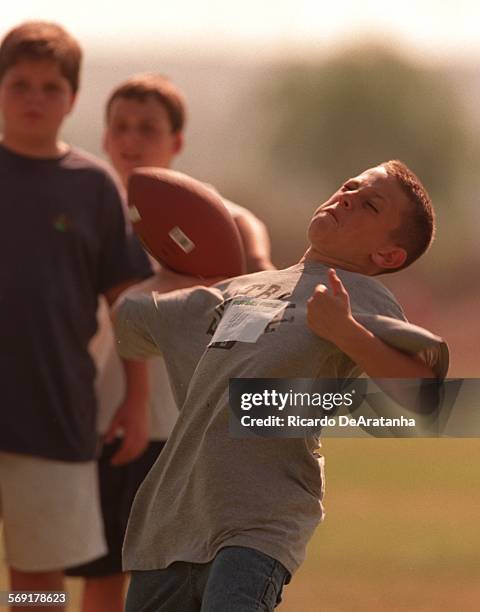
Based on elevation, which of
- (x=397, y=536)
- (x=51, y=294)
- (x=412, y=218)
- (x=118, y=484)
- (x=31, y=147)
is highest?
(x=412, y=218)

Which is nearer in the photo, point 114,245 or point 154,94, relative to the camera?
point 114,245

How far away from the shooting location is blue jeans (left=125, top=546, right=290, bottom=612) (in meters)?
1.55

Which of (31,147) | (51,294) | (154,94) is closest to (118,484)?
(51,294)

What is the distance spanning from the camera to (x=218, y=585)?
5.10ft

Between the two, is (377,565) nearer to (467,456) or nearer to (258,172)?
(467,456)

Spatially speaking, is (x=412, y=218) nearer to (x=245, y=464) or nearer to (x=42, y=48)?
(x=245, y=464)

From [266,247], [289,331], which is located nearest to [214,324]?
[289,331]

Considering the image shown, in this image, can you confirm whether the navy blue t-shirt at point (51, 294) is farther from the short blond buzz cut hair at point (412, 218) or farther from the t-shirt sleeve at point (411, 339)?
the t-shirt sleeve at point (411, 339)

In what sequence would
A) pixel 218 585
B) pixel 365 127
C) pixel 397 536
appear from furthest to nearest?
pixel 365 127
pixel 397 536
pixel 218 585

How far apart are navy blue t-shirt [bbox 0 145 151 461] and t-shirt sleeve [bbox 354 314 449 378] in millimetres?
1102

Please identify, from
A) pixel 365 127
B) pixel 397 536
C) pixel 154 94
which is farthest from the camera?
pixel 365 127

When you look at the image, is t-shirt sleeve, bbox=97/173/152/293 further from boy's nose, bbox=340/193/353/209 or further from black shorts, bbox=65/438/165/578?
boy's nose, bbox=340/193/353/209

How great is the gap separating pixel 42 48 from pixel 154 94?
0.33 m

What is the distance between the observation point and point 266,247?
7.45ft
